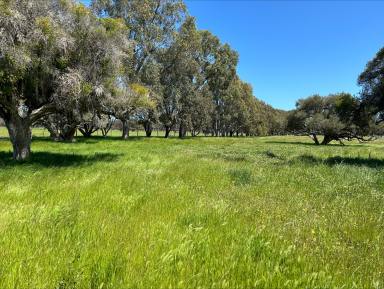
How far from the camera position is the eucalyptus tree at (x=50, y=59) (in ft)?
40.1

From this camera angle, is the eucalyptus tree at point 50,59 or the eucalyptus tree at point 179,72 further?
the eucalyptus tree at point 179,72

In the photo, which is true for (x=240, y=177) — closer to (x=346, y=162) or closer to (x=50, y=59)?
(x=50, y=59)

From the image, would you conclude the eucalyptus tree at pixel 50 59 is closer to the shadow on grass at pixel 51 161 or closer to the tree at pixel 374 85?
the shadow on grass at pixel 51 161

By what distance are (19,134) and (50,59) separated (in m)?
4.67

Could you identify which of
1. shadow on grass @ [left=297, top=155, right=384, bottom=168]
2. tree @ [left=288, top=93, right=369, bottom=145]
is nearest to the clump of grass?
shadow on grass @ [left=297, top=155, right=384, bottom=168]

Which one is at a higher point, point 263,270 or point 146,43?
point 146,43

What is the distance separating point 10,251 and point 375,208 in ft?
26.2

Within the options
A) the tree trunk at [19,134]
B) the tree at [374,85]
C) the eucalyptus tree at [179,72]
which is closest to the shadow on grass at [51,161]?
the tree trunk at [19,134]

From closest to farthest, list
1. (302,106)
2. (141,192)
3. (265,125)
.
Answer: (141,192)
(302,106)
(265,125)

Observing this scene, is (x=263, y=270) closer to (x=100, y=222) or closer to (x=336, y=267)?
(x=336, y=267)

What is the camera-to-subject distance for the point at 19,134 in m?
15.4

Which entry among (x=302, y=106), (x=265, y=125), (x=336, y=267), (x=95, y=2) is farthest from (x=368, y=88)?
(x=265, y=125)

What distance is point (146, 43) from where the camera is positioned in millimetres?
43531

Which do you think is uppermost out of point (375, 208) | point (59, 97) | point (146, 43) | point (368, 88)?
point (146, 43)
